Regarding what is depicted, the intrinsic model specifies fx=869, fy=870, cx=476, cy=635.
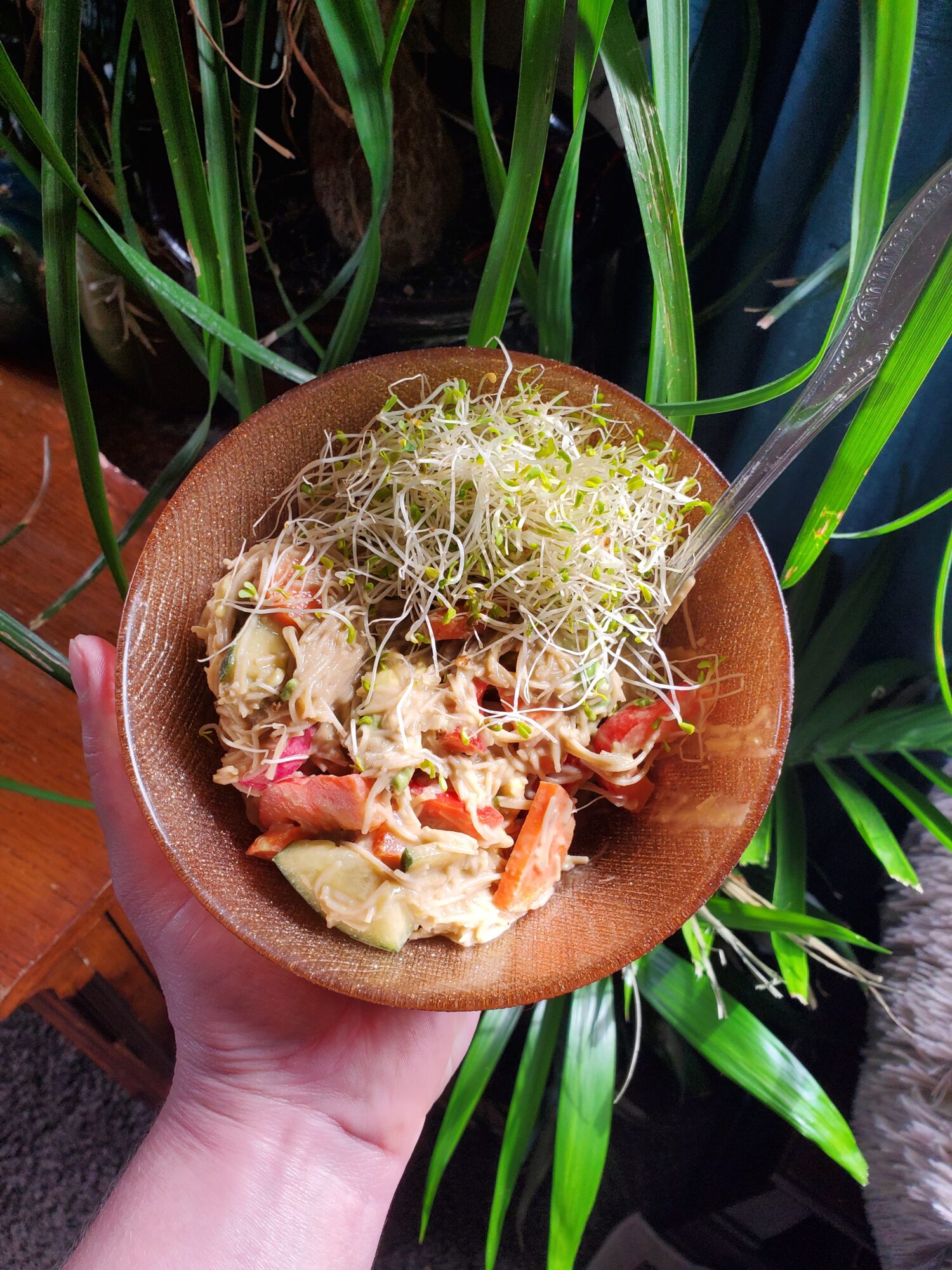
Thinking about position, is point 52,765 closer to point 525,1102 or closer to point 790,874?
point 525,1102

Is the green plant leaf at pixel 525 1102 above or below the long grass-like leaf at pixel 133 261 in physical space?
below

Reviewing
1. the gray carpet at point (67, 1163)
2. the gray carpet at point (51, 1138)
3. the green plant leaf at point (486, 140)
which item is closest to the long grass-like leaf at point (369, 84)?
the green plant leaf at point (486, 140)

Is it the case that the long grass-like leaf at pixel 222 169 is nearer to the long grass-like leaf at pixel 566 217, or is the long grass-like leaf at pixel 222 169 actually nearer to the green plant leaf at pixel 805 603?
the long grass-like leaf at pixel 566 217

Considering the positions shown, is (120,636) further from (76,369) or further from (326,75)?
(326,75)

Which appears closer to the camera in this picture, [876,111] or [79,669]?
[876,111]

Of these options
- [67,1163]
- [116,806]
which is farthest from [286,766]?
[67,1163]

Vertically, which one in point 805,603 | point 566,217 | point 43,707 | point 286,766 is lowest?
point 805,603
